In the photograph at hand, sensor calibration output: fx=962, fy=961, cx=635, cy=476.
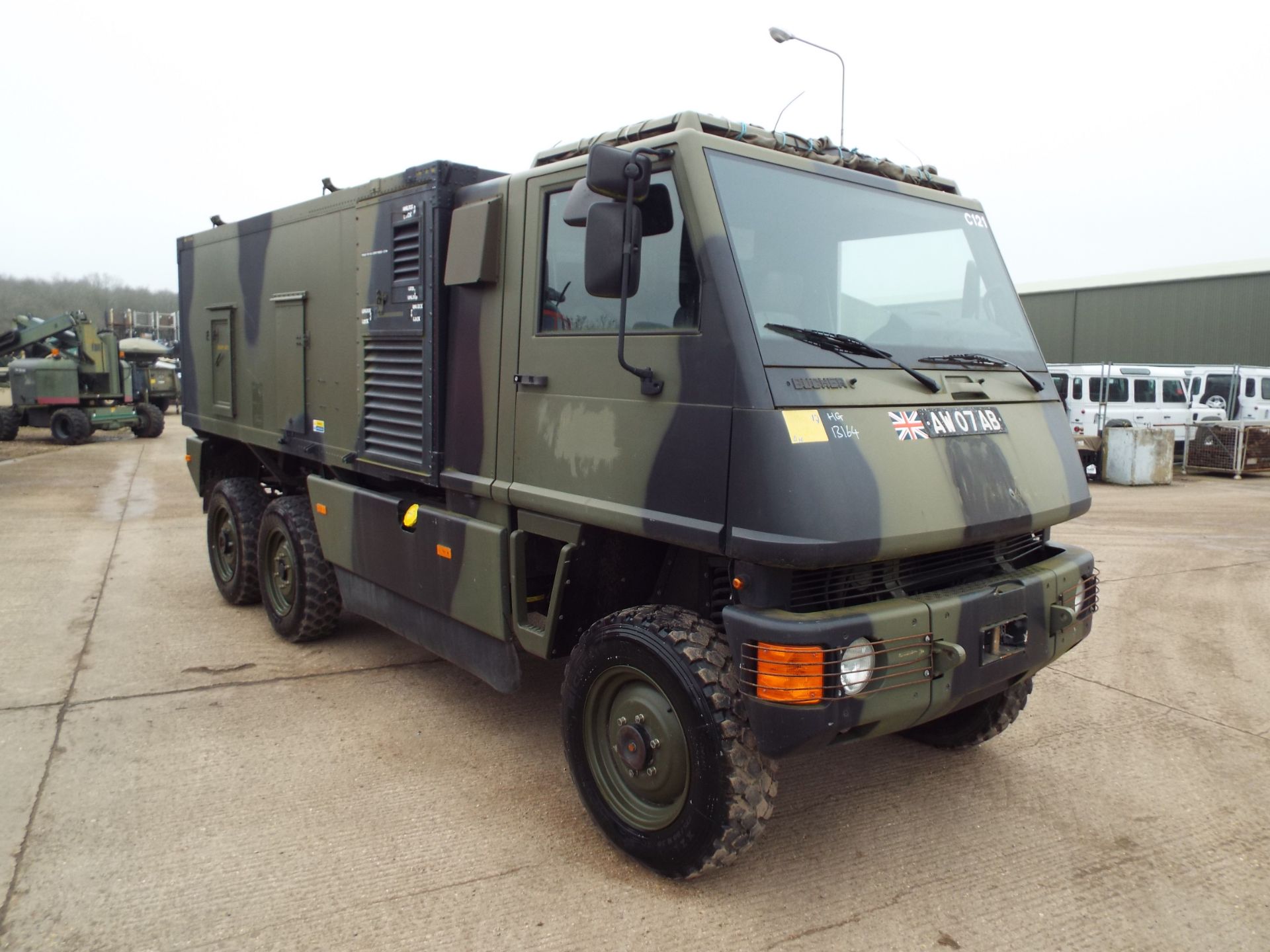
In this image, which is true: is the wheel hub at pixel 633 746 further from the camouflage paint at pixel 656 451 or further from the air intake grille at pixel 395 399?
the air intake grille at pixel 395 399

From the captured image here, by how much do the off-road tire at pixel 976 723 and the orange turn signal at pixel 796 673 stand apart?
136cm

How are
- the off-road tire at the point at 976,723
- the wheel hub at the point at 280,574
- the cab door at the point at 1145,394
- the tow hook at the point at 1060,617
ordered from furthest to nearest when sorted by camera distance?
the cab door at the point at 1145,394 → the wheel hub at the point at 280,574 → the off-road tire at the point at 976,723 → the tow hook at the point at 1060,617

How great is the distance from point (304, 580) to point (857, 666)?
3795 mm

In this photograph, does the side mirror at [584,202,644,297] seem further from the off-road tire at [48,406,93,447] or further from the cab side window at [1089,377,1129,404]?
the off-road tire at [48,406,93,447]

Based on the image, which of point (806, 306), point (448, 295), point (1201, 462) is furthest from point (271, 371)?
point (1201, 462)

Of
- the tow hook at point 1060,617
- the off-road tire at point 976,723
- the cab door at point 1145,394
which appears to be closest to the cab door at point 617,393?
the tow hook at point 1060,617

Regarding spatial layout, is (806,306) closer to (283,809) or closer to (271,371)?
(283,809)

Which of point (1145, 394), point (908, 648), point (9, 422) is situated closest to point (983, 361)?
point (908, 648)

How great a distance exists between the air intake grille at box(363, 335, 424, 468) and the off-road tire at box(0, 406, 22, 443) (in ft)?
64.0

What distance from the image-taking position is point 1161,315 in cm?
3088

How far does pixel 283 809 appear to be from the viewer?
3785 millimetres

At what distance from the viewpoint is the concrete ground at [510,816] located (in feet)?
10.1

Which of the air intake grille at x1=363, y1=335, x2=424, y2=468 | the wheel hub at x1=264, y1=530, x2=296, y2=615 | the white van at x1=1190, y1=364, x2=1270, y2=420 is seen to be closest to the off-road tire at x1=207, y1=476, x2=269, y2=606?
the wheel hub at x1=264, y1=530, x2=296, y2=615

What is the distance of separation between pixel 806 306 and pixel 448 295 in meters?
1.82
